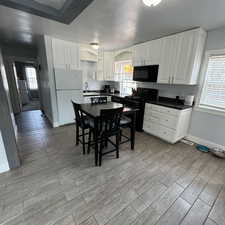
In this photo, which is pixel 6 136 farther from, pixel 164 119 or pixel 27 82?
pixel 27 82

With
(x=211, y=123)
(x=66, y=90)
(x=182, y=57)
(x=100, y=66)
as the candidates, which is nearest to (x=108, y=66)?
(x=100, y=66)

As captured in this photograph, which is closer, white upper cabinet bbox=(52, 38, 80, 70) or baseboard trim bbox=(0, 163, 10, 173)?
baseboard trim bbox=(0, 163, 10, 173)

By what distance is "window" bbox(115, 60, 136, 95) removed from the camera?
436 centimetres

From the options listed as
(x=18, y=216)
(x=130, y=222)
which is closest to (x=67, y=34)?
(x=18, y=216)

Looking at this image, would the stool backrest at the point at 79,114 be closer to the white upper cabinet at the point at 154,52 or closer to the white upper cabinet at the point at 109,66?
the white upper cabinet at the point at 154,52

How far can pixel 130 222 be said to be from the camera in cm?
129

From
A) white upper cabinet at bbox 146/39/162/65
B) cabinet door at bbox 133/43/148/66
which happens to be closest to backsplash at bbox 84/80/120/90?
cabinet door at bbox 133/43/148/66

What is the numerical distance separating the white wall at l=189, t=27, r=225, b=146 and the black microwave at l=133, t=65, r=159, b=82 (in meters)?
1.14

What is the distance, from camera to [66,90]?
3.63 meters

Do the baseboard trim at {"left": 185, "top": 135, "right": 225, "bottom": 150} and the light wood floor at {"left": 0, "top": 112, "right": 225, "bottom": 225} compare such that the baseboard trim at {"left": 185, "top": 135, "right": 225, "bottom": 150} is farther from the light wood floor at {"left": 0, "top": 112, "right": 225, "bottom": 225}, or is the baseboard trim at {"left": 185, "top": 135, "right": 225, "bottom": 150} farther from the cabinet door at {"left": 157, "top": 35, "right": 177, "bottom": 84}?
the cabinet door at {"left": 157, "top": 35, "right": 177, "bottom": 84}

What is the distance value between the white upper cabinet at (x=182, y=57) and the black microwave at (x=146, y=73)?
0.58 ft

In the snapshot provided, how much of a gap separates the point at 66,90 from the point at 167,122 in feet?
9.48

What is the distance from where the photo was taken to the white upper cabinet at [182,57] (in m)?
2.48

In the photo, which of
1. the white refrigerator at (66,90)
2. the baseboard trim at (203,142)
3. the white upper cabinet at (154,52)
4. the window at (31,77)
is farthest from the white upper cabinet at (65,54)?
the window at (31,77)
